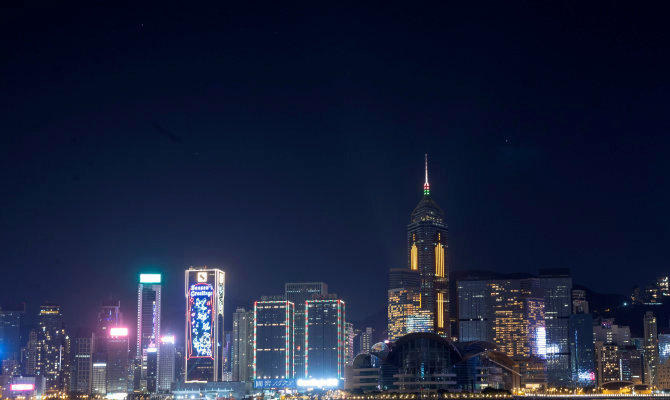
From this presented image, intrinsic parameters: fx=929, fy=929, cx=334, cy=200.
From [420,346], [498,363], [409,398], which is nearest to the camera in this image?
[409,398]

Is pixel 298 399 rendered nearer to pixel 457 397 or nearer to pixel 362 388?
pixel 362 388

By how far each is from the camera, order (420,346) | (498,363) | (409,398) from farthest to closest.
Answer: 1. (498,363)
2. (420,346)
3. (409,398)

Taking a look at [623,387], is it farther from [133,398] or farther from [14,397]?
[14,397]

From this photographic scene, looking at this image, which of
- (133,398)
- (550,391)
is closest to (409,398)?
(550,391)

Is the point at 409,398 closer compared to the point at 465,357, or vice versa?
the point at 409,398

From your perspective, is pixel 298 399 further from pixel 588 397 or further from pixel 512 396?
pixel 588 397

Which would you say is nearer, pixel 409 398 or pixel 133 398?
pixel 409 398

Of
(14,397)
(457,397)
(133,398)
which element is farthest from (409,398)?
(14,397)

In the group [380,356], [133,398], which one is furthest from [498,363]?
[133,398]
